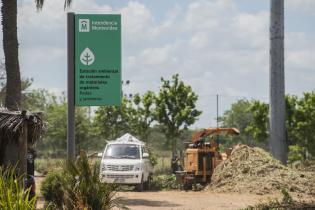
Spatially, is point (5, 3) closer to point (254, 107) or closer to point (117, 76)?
point (117, 76)

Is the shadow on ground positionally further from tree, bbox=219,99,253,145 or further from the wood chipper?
tree, bbox=219,99,253,145

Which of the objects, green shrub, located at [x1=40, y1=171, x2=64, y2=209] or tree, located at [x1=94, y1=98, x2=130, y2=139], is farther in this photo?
tree, located at [x1=94, y1=98, x2=130, y2=139]

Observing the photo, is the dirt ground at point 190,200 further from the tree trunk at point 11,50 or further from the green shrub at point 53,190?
the green shrub at point 53,190

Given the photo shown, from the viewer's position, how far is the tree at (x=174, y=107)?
45531 mm

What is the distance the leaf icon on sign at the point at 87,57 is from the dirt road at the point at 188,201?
410cm

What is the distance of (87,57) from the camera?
55.6 ft

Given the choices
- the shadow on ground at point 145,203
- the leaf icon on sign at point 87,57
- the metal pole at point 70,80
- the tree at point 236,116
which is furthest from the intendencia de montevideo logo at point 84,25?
the tree at point 236,116

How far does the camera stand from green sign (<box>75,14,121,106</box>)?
16.8 metres

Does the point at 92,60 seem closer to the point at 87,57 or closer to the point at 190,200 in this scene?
the point at 87,57

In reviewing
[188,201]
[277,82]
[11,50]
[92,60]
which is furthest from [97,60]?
[277,82]

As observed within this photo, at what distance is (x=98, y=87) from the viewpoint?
17.1 meters

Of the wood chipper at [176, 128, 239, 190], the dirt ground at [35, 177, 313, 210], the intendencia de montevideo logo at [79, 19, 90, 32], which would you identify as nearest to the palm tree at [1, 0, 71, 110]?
the dirt ground at [35, 177, 313, 210]

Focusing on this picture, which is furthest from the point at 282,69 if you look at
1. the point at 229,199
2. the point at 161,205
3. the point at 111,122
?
the point at 111,122

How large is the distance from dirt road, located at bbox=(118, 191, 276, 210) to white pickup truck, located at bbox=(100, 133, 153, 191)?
3.61ft
